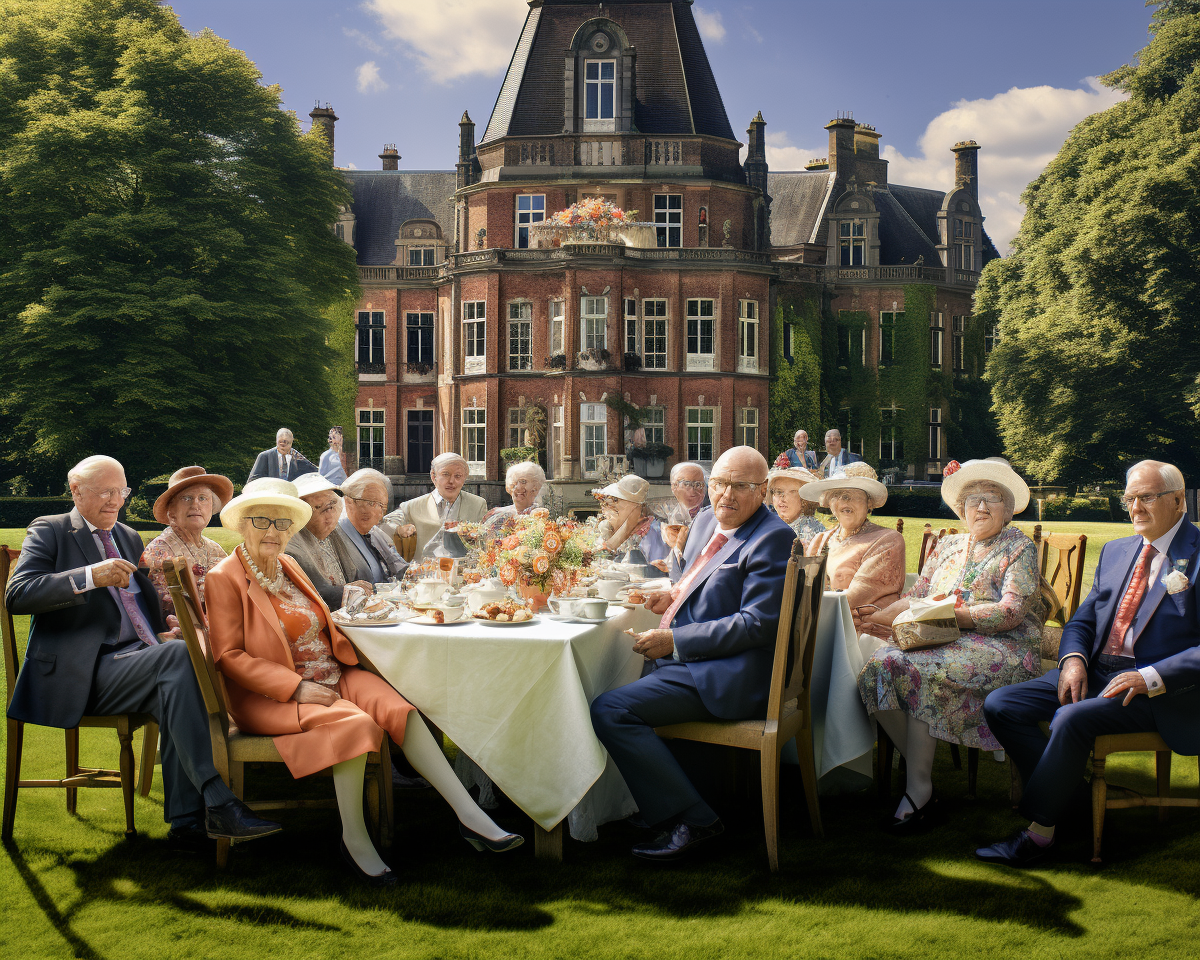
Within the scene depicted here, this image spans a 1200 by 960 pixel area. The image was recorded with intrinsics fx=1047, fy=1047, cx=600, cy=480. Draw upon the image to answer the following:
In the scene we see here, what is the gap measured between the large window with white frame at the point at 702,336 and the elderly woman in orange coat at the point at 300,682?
85.0 ft

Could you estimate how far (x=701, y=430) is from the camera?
3038 centimetres

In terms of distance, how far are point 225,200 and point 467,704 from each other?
2090 cm

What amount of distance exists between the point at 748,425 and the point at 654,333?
3880 millimetres

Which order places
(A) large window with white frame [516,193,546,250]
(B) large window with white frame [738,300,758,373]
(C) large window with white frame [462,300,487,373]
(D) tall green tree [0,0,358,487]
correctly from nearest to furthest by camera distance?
(D) tall green tree [0,0,358,487], (B) large window with white frame [738,300,758,373], (C) large window with white frame [462,300,487,373], (A) large window with white frame [516,193,546,250]

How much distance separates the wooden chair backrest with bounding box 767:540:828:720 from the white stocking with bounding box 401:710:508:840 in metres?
1.41

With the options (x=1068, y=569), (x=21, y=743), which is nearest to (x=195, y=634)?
(x=21, y=743)

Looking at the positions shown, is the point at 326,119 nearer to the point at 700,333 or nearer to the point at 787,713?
the point at 700,333

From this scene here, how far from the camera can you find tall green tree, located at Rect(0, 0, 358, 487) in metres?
21.4

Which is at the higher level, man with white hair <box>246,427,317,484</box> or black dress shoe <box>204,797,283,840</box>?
man with white hair <box>246,427,317,484</box>

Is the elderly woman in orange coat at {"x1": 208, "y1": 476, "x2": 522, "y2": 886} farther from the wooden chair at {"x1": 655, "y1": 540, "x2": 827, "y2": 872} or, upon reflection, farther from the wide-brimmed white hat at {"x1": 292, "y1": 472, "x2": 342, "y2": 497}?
the wooden chair at {"x1": 655, "y1": 540, "x2": 827, "y2": 872}

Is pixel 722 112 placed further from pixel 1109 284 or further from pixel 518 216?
pixel 1109 284

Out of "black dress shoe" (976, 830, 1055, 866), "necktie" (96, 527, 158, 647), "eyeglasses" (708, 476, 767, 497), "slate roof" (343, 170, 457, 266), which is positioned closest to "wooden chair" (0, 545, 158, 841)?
"necktie" (96, 527, 158, 647)

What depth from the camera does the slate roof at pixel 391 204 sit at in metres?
37.5

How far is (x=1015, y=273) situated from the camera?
30188mm
